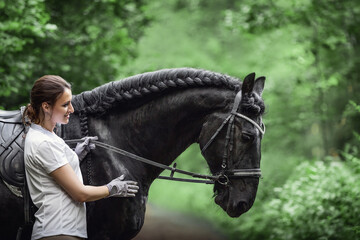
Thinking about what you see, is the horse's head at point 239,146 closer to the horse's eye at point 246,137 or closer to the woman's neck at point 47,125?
the horse's eye at point 246,137

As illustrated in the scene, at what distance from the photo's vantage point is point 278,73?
12.6 m

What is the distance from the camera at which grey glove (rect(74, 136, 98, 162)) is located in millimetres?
3197

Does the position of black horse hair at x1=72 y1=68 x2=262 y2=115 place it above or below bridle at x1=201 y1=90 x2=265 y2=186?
above

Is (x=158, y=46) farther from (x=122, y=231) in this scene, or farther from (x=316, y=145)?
(x=122, y=231)

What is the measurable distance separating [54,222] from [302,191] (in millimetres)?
5118

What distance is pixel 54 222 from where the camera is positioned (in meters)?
2.62

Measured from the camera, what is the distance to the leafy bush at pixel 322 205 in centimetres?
575

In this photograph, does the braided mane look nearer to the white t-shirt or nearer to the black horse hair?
the black horse hair

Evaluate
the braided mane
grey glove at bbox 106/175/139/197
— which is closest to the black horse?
the braided mane

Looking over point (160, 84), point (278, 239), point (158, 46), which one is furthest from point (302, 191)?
point (158, 46)

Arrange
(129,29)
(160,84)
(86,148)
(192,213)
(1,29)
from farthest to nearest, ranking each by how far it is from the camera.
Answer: (192,213), (129,29), (1,29), (160,84), (86,148)

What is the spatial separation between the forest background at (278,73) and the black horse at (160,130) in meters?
0.62

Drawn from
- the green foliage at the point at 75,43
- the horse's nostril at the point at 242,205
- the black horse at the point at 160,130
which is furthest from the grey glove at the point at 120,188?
the green foliage at the point at 75,43

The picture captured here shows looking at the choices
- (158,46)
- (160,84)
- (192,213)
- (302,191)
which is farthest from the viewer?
(158,46)
